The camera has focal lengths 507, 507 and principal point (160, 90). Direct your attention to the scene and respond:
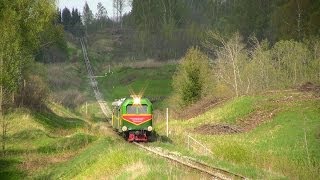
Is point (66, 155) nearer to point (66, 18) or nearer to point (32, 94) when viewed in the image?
point (32, 94)

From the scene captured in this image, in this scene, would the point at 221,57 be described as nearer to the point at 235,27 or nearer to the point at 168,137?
the point at 168,137

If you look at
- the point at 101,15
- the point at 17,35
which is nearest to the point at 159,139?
the point at 17,35

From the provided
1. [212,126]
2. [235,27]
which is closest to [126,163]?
[212,126]

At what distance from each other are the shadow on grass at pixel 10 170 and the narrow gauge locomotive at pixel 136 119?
7.80 metres

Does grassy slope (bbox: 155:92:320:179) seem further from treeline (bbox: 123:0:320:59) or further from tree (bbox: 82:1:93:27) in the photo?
tree (bbox: 82:1:93:27)

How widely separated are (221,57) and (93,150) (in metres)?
28.7

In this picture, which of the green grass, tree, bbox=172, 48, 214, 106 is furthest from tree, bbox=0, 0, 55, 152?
the green grass

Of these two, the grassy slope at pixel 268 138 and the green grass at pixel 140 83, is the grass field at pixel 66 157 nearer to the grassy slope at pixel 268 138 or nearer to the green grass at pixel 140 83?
the grassy slope at pixel 268 138

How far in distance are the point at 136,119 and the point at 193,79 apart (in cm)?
2027

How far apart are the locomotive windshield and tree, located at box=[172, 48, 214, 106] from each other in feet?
60.2

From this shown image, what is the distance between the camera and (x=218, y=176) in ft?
57.0

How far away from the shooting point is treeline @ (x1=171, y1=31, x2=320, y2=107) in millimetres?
45541

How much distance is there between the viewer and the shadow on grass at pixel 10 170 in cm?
2498

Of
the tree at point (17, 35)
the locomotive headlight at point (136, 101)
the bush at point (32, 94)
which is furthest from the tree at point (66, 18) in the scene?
the locomotive headlight at point (136, 101)
